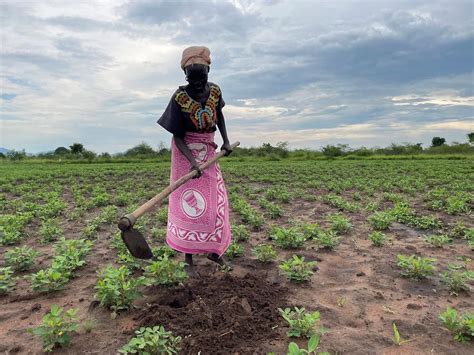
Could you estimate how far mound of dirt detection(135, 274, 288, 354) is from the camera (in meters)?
2.68

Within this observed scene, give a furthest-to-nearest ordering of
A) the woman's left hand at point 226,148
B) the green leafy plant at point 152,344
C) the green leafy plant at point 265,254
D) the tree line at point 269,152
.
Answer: the tree line at point 269,152, the green leafy plant at point 265,254, the woman's left hand at point 226,148, the green leafy plant at point 152,344

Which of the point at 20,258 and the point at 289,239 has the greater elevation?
the point at 20,258

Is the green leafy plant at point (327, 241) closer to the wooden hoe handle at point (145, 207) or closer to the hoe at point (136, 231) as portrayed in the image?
the wooden hoe handle at point (145, 207)

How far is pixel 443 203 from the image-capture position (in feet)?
27.4

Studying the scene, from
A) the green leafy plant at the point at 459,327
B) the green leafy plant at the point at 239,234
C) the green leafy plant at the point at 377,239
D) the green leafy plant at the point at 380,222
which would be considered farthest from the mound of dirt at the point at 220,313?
the green leafy plant at the point at 380,222

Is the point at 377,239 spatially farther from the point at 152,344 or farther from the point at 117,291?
the point at 152,344

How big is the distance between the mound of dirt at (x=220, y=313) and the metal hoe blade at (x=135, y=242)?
0.45 metres

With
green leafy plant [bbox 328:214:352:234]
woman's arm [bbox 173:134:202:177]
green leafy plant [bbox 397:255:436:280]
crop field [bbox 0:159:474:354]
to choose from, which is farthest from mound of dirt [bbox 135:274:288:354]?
green leafy plant [bbox 328:214:352:234]

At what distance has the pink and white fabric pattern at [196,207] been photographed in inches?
159

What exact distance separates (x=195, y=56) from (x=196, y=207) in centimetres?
157

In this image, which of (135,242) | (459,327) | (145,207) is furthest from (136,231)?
(459,327)

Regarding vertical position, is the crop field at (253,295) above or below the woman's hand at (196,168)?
below

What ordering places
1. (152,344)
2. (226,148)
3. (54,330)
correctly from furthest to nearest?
(226,148) < (54,330) < (152,344)

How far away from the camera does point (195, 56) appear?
3770 mm
